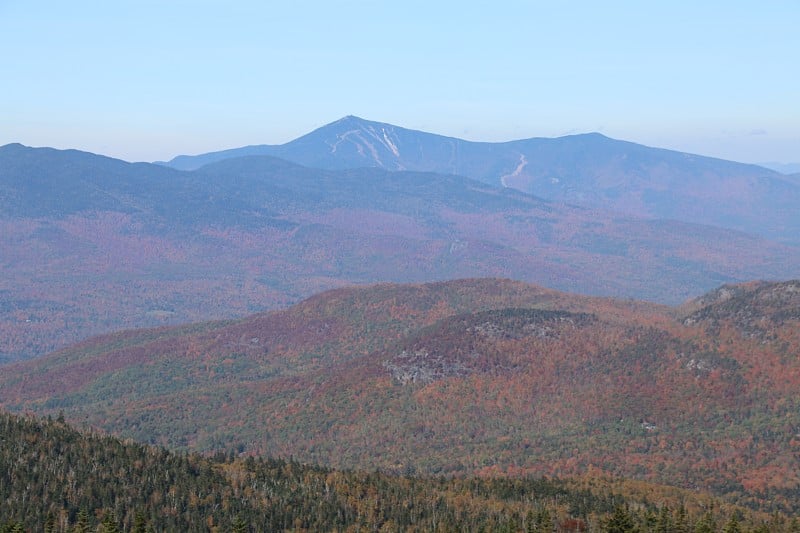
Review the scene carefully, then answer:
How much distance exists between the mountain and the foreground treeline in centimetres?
2272

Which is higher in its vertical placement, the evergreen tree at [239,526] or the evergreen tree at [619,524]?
the evergreen tree at [619,524]

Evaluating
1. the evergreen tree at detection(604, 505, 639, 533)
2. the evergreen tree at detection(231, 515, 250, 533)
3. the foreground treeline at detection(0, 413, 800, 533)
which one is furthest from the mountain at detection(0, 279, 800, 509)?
the evergreen tree at detection(231, 515, 250, 533)

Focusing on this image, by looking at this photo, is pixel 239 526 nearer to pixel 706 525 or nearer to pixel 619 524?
pixel 619 524

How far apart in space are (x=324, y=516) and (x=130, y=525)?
774 inches

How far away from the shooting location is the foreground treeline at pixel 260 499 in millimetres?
86812

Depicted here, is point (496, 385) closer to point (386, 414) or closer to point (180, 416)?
point (386, 414)

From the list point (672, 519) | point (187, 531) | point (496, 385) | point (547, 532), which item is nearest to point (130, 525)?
point (187, 531)

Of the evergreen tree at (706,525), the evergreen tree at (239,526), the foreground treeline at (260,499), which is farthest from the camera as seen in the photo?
the foreground treeline at (260,499)

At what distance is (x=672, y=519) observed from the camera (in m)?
87.2

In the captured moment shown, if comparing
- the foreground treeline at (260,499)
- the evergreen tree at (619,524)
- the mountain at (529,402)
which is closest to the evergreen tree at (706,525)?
the foreground treeline at (260,499)

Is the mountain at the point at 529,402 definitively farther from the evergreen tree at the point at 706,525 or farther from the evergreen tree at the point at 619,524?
the evergreen tree at the point at 619,524

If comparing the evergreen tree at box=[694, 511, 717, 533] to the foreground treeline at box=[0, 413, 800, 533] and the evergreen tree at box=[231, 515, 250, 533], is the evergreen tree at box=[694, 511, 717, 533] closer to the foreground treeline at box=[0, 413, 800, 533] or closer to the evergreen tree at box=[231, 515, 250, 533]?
the foreground treeline at box=[0, 413, 800, 533]

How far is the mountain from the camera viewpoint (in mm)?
132375

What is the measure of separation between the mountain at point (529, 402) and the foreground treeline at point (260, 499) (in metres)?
22.7
